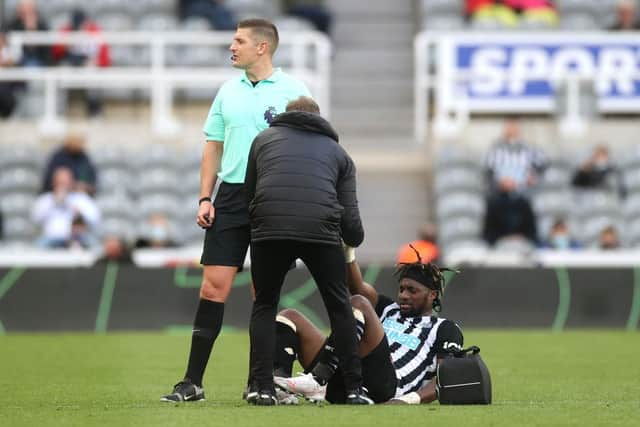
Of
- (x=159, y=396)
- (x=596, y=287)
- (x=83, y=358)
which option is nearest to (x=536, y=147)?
(x=596, y=287)

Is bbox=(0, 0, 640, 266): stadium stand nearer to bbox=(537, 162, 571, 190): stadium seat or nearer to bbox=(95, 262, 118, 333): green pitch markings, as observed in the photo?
bbox=(537, 162, 571, 190): stadium seat

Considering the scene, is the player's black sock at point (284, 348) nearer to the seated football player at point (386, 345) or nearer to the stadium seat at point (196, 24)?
the seated football player at point (386, 345)

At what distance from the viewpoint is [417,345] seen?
8086mm

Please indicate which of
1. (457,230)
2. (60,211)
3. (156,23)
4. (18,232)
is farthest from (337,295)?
(156,23)

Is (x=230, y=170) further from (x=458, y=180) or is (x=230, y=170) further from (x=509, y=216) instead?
(x=458, y=180)

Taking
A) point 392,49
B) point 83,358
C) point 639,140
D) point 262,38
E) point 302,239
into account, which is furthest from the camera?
point 392,49

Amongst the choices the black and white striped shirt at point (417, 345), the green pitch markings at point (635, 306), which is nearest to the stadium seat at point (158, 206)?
the green pitch markings at point (635, 306)

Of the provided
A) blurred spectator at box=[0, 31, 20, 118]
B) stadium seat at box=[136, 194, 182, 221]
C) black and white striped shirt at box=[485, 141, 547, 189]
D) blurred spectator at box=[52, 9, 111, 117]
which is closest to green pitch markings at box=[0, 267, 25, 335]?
stadium seat at box=[136, 194, 182, 221]

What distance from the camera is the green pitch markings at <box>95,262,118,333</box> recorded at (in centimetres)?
1636

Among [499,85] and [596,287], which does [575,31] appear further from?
[596,287]

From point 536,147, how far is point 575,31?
2281 mm

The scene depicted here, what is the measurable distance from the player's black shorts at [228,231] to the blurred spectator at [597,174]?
36.7ft

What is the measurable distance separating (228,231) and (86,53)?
12167mm

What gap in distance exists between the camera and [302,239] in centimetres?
759
